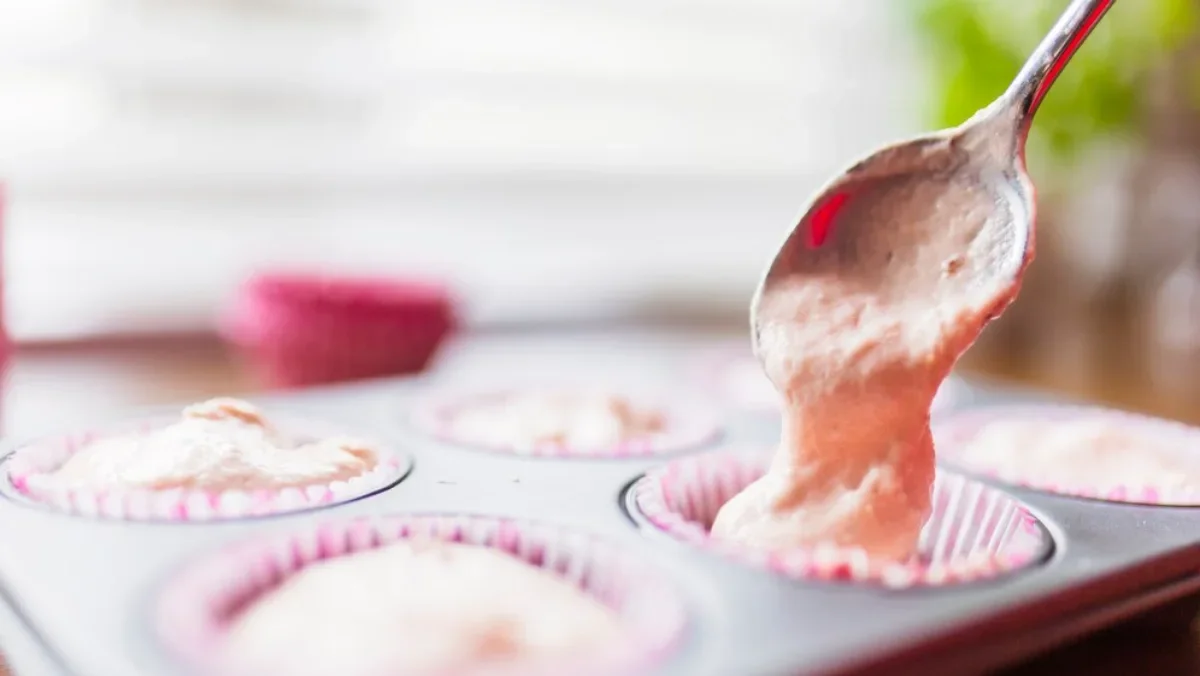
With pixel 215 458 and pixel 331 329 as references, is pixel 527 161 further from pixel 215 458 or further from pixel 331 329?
pixel 215 458

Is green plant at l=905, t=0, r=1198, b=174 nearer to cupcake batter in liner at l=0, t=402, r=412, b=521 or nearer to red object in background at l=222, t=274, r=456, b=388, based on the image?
red object in background at l=222, t=274, r=456, b=388

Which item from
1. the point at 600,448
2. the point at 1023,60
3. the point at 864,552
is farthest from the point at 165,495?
the point at 1023,60

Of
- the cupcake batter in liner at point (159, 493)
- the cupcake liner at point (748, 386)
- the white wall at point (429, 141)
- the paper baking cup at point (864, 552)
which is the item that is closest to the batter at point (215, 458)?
the cupcake batter in liner at point (159, 493)

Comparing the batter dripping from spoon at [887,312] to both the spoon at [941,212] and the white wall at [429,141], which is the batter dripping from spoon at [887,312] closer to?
the spoon at [941,212]

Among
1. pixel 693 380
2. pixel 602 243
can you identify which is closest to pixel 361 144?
pixel 602 243

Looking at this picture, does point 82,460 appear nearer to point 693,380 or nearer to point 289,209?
point 693,380
